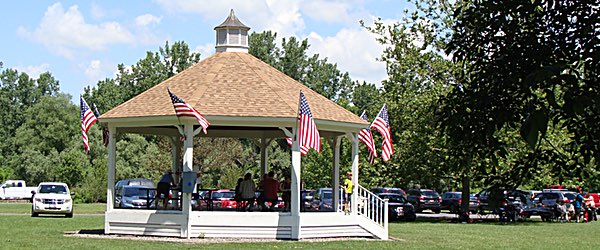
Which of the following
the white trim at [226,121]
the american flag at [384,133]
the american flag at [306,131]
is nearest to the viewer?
the american flag at [306,131]

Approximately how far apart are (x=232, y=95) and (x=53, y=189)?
16.2m

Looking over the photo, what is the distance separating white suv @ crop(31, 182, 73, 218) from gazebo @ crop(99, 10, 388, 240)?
11.2 meters

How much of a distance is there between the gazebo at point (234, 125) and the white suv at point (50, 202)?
1125cm

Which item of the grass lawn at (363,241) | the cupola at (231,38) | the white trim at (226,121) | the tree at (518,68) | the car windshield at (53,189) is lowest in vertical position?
the grass lawn at (363,241)

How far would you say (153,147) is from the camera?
68.4 m

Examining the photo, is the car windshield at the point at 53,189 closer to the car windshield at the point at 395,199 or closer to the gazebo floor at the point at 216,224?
the gazebo floor at the point at 216,224

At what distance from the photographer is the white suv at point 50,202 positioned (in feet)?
119

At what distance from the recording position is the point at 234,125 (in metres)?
23.3

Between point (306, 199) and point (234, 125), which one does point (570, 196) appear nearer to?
point (306, 199)

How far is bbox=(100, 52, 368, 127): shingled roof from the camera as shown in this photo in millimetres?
23219

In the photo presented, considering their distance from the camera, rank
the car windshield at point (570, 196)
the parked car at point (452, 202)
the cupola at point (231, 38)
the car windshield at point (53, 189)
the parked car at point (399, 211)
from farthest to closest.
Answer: the parked car at point (452, 202) < the car windshield at point (570, 196) < the parked car at point (399, 211) < the car windshield at point (53, 189) < the cupola at point (231, 38)

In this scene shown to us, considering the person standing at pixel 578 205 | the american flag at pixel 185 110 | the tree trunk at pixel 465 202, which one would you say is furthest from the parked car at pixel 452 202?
the american flag at pixel 185 110

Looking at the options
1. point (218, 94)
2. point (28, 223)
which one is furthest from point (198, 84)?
point (28, 223)

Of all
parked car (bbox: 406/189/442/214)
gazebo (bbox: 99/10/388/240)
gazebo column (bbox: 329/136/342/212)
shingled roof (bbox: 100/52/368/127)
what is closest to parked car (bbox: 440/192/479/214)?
parked car (bbox: 406/189/442/214)
